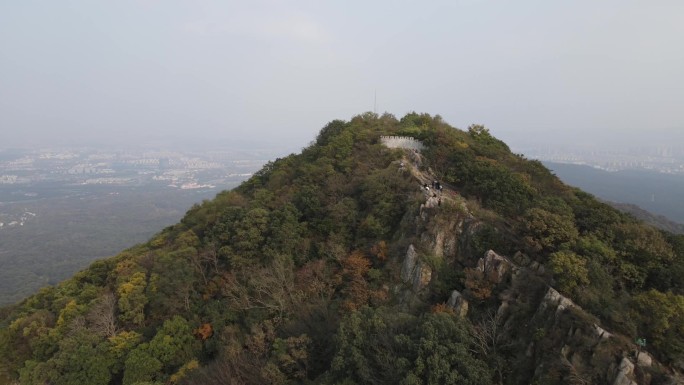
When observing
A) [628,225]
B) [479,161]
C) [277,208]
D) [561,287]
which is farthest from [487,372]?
[277,208]

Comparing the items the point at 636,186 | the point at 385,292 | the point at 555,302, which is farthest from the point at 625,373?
the point at 636,186

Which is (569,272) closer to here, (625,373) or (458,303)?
(625,373)

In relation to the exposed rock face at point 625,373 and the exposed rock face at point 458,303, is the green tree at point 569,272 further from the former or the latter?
the exposed rock face at point 458,303

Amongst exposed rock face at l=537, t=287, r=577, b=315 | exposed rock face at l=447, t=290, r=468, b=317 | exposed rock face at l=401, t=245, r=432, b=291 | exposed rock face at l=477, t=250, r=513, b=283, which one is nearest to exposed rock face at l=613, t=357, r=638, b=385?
exposed rock face at l=537, t=287, r=577, b=315

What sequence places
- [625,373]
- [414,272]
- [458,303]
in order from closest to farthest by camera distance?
[625,373]
[458,303]
[414,272]

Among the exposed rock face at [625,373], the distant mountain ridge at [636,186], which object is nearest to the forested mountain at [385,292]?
the exposed rock face at [625,373]
